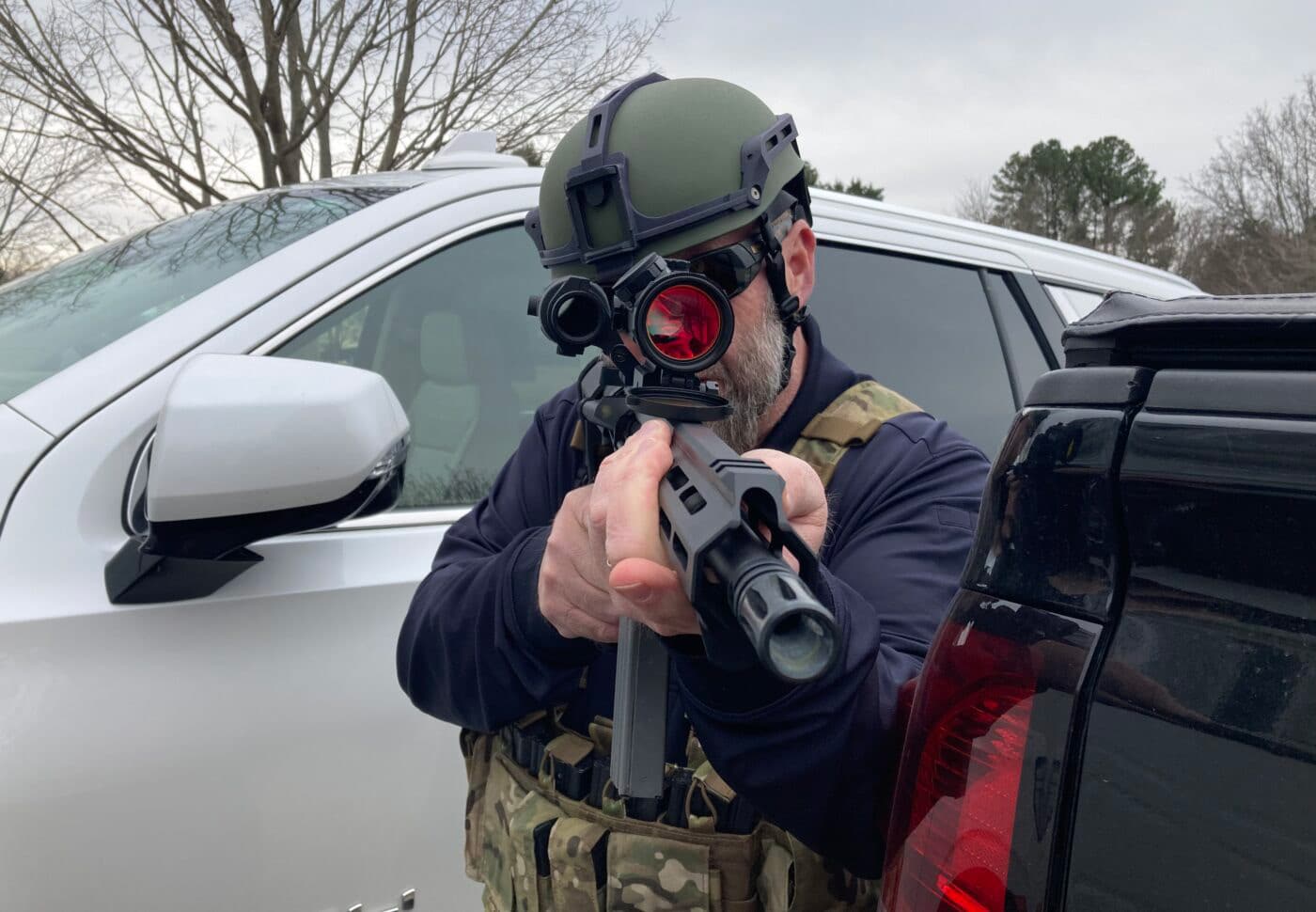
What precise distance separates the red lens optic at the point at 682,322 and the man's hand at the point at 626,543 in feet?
0.27

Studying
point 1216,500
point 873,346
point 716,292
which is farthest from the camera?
point 873,346

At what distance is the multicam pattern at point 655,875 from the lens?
131 centimetres

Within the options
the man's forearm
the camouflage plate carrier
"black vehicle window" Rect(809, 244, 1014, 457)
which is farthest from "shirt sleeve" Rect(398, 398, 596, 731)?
"black vehicle window" Rect(809, 244, 1014, 457)

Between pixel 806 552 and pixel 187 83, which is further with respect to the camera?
pixel 187 83

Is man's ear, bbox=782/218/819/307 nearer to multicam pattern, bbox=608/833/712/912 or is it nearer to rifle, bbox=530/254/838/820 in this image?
rifle, bbox=530/254/838/820

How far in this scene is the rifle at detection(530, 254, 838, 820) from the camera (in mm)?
663

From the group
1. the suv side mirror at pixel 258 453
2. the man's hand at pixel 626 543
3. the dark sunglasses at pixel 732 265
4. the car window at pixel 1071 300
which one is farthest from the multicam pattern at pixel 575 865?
the car window at pixel 1071 300

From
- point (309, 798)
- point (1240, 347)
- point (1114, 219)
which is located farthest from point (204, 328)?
point (1114, 219)

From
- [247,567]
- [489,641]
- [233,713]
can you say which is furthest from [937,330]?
[233,713]

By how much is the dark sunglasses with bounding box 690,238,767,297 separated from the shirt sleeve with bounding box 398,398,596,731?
0.36 metres

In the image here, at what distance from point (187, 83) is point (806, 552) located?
8.41 meters

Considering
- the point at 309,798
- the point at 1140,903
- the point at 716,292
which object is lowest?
the point at 309,798

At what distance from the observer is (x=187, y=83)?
7.68 m

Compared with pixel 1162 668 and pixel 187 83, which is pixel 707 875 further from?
pixel 187 83
